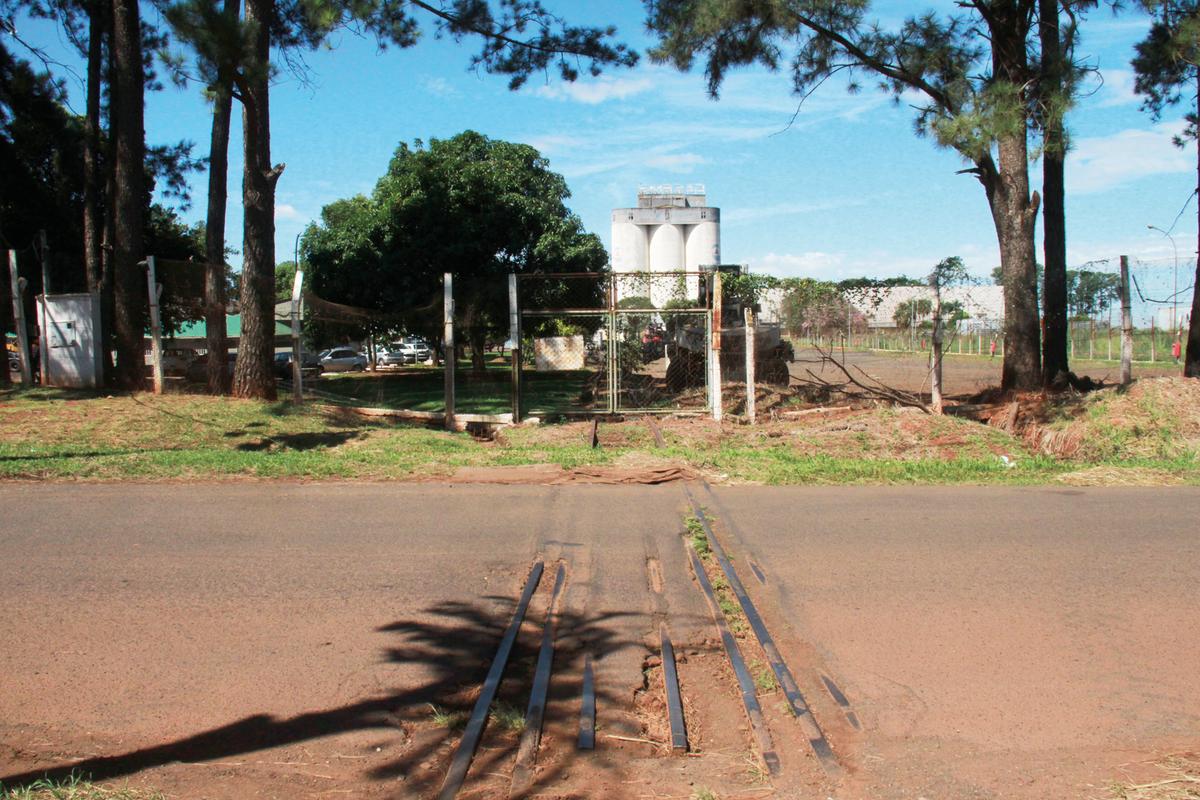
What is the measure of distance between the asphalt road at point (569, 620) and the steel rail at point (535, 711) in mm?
140

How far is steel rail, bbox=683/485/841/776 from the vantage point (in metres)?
4.06

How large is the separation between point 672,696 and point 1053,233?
593 inches

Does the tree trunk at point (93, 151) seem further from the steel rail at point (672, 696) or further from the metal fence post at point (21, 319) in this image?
the steel rail at point (672, 696)

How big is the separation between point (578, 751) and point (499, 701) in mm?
650

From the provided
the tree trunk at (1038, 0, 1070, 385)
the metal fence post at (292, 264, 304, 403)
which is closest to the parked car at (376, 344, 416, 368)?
the metal fence post at (292, 264, 304, 403)

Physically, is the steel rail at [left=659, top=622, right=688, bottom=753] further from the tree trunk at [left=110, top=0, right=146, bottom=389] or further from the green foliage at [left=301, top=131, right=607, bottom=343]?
the green foliage at [left=301, top=131, right=607, bottom=343]

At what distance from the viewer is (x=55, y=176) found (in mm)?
23172

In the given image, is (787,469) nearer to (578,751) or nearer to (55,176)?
(578,751)

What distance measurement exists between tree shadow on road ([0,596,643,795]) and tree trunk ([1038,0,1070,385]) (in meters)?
11.8

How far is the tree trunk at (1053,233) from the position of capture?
14.4 meters

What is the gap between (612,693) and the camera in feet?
15.8

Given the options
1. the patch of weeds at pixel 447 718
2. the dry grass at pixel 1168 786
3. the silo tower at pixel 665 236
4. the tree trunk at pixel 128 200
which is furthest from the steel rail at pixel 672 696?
the silo tower at pixel 665 236

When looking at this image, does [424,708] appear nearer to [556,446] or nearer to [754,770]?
[754,770]

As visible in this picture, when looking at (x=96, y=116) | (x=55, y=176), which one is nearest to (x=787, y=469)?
(x=96, y=116)
